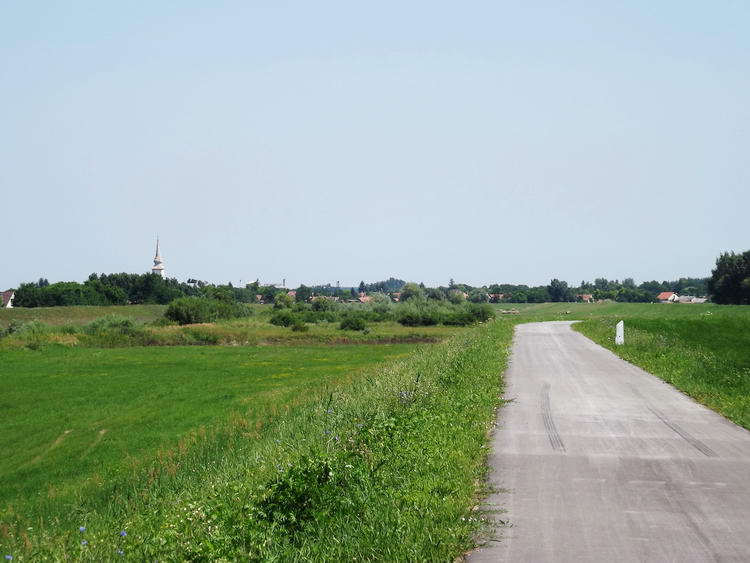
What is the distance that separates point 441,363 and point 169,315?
75.9 meters

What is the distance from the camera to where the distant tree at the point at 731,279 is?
108875 mm

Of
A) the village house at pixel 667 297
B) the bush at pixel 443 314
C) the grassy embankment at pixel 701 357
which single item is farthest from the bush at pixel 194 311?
the village house at pixel 667 297

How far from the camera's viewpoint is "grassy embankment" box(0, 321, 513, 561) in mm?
6914

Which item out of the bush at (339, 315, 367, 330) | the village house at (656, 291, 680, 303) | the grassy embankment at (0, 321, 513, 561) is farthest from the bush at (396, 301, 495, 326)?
the village house at (656, 291, 680, 303)

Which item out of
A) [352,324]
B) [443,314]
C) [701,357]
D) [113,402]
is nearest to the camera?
[701,357]

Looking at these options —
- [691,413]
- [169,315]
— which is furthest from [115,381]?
[169,315]

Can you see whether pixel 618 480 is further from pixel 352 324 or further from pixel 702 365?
pixel 352 324

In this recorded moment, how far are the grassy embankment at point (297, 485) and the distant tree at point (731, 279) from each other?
98954 millimetres

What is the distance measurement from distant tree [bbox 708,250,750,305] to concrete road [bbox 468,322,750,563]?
333ft

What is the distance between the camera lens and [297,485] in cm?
805

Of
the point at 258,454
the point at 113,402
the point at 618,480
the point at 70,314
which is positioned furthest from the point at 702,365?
the point at 70,314

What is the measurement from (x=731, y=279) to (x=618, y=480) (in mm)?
113229

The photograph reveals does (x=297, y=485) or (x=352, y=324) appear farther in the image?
(x=352, y=324)

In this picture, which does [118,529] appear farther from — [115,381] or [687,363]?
[115,381]
